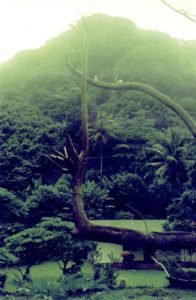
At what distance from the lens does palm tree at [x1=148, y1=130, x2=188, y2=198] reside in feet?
112

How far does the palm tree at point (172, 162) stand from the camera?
34250mm

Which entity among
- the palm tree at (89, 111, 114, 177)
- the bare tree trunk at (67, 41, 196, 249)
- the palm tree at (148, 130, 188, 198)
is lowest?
the bare tree trunk at (67, 41, 196, 249)

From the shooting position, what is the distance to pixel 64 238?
19.6 m

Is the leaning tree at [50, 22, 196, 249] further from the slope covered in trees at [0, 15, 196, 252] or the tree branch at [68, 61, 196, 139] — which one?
the slope covered in trees at [0, 15, 196, 252]

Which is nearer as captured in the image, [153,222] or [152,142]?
[153,222]

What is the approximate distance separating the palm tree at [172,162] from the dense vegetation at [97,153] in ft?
0.26

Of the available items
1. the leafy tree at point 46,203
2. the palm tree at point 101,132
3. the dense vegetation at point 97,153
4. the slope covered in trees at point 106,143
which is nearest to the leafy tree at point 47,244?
the dense vegetation at point 97,153

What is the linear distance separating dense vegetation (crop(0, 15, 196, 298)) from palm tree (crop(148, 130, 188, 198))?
0.08 m

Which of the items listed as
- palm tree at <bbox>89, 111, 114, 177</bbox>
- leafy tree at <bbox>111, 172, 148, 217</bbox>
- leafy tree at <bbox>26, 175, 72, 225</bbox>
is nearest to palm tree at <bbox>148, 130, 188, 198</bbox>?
leafy tree at <bbox>111, 172, 148, 217</bbox>

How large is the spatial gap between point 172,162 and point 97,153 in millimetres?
11757

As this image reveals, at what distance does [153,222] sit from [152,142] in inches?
384

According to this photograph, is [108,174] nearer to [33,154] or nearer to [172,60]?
[33,154]

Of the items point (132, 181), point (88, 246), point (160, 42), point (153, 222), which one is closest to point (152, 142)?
point (132, 181)

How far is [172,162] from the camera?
1344 inches
